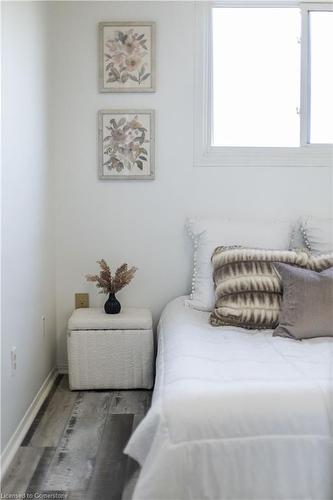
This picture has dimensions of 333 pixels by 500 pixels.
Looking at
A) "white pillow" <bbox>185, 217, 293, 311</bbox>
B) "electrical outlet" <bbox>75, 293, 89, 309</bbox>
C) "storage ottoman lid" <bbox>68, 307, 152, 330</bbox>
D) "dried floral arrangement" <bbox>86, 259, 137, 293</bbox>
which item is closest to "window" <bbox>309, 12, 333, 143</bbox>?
"white pillow" <bbox>185, 217, 293, 311</bbox>

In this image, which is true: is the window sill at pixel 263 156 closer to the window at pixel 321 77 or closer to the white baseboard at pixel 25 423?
the window at pixel 321 77

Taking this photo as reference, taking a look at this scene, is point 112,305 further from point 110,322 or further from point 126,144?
point 126,144

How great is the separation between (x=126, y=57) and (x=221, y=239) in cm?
129

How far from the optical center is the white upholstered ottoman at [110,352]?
2.85 meters

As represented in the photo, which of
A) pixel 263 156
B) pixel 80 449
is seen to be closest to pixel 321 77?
pixel 263 156

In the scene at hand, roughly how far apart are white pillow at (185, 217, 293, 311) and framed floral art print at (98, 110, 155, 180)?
0.54 meters

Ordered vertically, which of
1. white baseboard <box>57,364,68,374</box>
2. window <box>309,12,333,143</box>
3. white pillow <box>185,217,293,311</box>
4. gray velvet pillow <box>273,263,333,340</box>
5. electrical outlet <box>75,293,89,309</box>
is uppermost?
window <box>309,12,333,143</box>

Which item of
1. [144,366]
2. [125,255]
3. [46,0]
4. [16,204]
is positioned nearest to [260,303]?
[144,366]

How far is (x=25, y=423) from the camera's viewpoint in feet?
7.89

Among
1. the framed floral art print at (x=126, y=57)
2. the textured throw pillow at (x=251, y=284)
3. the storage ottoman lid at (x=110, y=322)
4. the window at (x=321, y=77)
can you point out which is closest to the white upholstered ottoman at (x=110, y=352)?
the storage ottoman lid at (x=110, y=322)

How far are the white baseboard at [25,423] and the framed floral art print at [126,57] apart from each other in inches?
72.1

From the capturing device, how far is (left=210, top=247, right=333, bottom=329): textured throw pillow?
2.49m

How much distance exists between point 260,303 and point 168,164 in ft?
3.73

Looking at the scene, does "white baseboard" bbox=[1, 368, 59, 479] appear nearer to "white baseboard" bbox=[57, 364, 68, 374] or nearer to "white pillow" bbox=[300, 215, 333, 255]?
"white baseboard" bbox=[57, 364, 68, 374]
